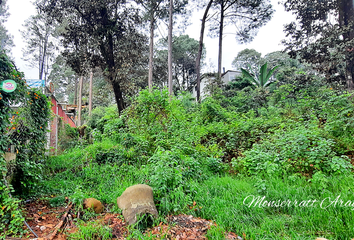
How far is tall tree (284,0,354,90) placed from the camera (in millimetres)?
6927

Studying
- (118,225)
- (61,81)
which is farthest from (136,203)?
(61,81)

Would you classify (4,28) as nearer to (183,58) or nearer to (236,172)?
(183,58)

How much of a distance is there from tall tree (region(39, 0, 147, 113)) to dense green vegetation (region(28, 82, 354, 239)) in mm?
4331

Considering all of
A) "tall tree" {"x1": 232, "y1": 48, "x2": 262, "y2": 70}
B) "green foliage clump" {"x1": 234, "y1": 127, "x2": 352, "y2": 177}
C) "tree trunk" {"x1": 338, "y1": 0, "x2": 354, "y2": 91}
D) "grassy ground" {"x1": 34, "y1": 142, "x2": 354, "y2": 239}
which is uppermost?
"tall tree" {"x1": 232, "y1": 48, "x2": 262, "y2": 70}

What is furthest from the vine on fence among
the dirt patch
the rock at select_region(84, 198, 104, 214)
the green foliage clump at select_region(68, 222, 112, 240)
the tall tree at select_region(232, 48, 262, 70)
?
the tall tree at select_region(232, 48, 262, 70)

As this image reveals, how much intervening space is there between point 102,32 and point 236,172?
867 cm

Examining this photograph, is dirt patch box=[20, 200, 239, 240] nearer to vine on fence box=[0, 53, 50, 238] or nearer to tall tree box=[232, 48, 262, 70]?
vine on fence box=[0, 53, 50, 238]

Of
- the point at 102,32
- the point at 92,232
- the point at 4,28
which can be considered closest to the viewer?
the point at 92,232

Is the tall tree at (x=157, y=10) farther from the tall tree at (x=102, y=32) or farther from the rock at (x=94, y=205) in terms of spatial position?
the rock at (x=94, y=205)

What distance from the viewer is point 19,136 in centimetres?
343

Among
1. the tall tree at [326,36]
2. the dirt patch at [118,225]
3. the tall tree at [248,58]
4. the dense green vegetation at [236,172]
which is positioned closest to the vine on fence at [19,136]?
the dirt patch at [118,225]

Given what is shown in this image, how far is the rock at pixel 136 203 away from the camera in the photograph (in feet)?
8.66

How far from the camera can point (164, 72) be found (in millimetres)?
21141

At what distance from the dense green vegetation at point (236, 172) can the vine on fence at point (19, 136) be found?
1.83ft
